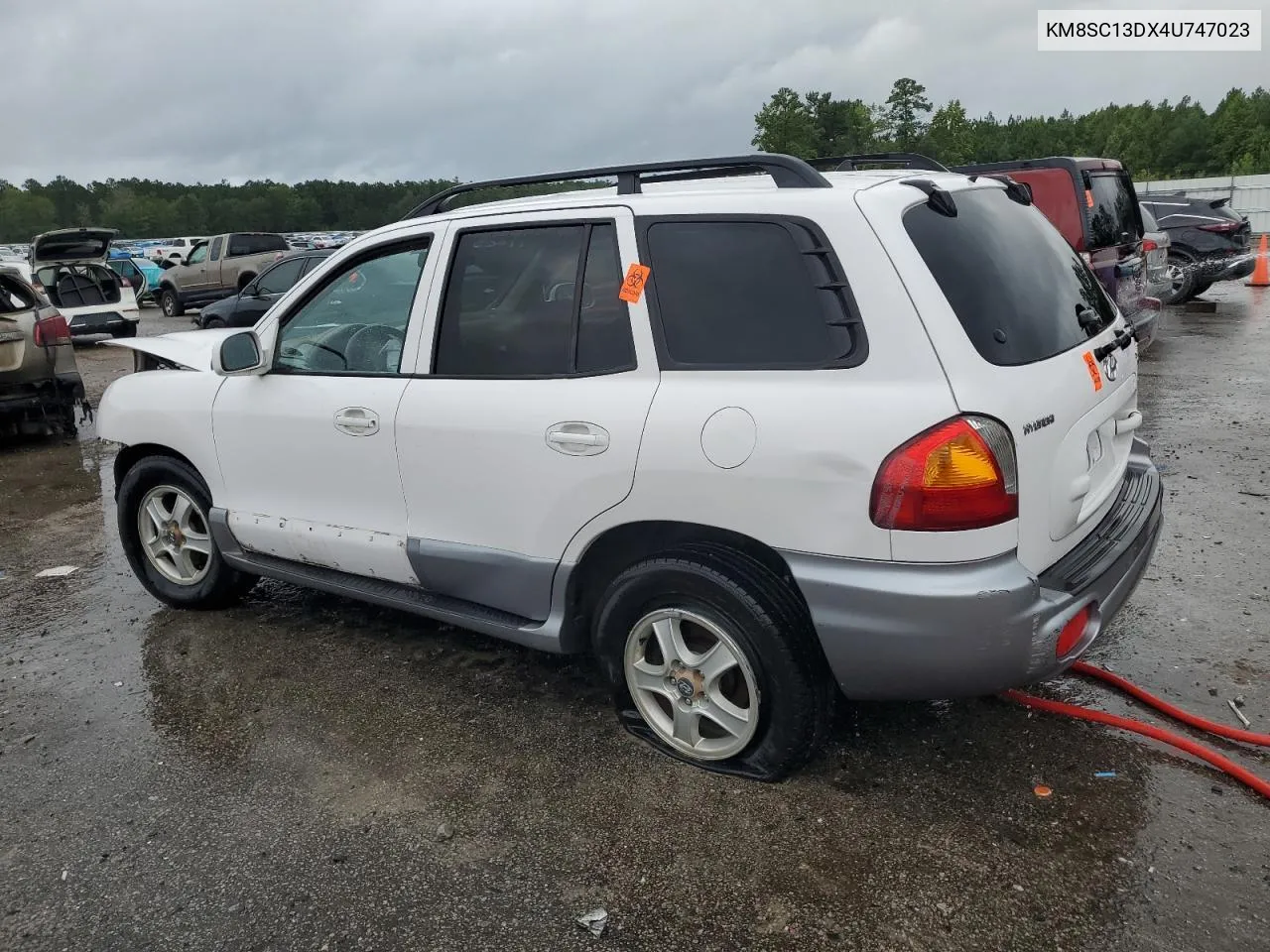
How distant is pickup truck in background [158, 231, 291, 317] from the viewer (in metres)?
22.4

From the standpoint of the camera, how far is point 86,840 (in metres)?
2.99

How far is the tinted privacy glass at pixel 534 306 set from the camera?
311 cm

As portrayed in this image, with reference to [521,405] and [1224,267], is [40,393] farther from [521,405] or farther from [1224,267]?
[1224,267]

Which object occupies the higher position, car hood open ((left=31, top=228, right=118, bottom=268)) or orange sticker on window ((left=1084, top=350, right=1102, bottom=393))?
car hood open ((left=31, top=228, right=118, bottom=268))

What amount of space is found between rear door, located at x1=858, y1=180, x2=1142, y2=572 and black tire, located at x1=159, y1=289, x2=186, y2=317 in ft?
78.2

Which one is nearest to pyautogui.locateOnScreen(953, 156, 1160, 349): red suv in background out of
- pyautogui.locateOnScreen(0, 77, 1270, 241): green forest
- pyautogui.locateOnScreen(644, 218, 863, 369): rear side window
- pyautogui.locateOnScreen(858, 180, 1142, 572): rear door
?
pyautogui.locateOnScreen(858, 180, 1142, 572): rear door

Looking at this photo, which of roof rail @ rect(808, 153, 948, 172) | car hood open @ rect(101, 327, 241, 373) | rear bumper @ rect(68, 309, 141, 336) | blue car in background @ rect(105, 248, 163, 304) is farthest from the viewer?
blue car in background @ rect(105, 248, 163, 304)

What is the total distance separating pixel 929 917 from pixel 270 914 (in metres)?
1.77

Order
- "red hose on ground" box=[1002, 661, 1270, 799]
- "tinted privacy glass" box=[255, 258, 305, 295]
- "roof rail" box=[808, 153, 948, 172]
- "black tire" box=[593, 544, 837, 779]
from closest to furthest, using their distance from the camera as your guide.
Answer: "black tire" box=[593, 544, 837, 779] < "red hose on ground" box=[1002, 661, 1270, 799] < "roof rail" box=[808, 153, 948, 172] < "tinted privacy glass" box=[255, 258, 305, 295]

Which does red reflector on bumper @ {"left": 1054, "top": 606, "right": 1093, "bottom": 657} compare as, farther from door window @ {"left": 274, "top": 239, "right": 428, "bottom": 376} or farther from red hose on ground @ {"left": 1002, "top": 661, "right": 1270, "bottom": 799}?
door window @ {"left": 274, "top": 239, "right": 428, "bottom": 376}

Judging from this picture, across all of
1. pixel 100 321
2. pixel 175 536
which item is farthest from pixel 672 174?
pixel 100 321

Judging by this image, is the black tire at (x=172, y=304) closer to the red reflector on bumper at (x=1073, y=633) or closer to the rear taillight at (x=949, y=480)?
the rear taillight at (x=949, y=480)

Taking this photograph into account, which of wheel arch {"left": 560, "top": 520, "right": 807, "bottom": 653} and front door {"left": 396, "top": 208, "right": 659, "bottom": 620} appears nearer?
wheel arch {"left": 560, "top": 520, "right": 807, "bottom": 653}

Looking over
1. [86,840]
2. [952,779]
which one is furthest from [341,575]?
[952,779]
